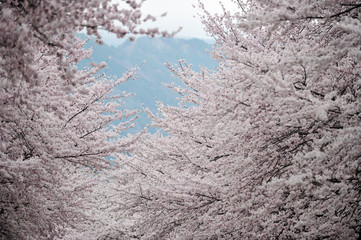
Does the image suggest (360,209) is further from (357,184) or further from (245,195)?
(245,195)

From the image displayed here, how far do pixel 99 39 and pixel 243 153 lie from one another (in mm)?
2427

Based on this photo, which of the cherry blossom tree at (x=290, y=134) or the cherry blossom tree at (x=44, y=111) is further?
the cherry blossom tree at (x=290, y=134)

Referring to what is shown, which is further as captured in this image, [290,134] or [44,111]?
[44,111]

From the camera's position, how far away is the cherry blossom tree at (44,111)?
2318mm

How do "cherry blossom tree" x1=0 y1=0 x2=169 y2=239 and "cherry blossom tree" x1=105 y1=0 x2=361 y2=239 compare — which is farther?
"cherry blossom tree" x1=105 y1=0 x2=361 y2=239

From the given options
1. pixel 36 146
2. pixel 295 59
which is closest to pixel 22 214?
pixel 36 146

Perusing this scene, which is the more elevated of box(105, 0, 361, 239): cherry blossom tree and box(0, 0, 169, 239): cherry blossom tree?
box(0, 0, 169, 239): cherry blossom tree

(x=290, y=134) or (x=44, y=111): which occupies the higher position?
(x=44, y=111)

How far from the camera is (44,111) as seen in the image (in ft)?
13.9

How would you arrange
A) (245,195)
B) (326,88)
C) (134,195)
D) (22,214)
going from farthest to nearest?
(134,195) < (22,214) < (245,195) < (326,88)

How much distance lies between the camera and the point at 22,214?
472 centimetres

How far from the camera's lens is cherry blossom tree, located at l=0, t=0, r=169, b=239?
→ 2.32 m

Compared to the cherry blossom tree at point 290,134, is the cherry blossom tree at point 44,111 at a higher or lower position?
higher

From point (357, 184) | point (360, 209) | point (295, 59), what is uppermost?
point (295, 59)
